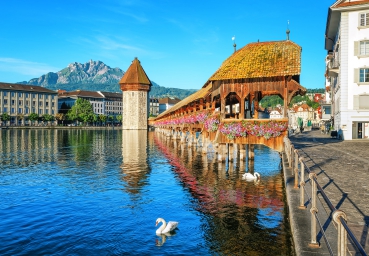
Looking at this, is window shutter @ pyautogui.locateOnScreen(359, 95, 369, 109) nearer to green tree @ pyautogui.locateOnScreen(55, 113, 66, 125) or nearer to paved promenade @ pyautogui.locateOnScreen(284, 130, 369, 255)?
paved promenade @ pyautogui.locateOnScreen(284, 130, 369, 255)

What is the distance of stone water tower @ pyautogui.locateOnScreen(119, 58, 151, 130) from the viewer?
112m

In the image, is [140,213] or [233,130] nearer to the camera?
[140,213]

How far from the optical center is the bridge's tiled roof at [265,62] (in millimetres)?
20562

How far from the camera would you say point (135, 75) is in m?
114

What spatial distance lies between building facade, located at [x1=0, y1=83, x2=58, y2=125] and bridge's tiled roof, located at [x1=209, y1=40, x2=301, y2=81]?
126m

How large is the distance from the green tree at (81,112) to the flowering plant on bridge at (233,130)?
131931 mm

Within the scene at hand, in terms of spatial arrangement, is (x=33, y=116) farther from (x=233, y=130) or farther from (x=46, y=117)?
(x=233, y=130)

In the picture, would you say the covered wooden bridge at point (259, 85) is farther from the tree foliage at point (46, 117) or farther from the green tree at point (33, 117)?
the tree foliage at point (46, 117)

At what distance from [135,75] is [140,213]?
103867 mm

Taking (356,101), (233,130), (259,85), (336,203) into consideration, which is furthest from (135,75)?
(336,203)

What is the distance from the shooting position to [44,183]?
1880 cm

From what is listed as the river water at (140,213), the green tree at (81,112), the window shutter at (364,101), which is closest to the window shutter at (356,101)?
the window shutter at (364,101)

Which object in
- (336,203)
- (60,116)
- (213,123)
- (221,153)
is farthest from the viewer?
(60,116)

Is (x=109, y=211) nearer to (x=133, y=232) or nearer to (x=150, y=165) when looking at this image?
(x=133, y=232)
